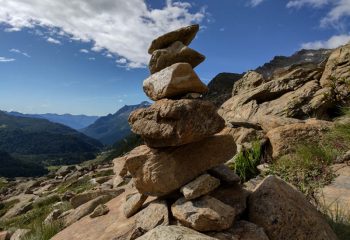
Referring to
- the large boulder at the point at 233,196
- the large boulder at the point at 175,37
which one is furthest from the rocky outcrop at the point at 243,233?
the large boulder at the point at 175,37

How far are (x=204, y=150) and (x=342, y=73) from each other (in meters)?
20.9

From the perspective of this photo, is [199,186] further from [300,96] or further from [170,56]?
[300,96]

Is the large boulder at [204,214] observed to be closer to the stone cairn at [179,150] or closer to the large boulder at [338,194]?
the stone cairn at [179,150]

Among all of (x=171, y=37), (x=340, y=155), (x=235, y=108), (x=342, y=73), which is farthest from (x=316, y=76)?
(x=171, y=37)

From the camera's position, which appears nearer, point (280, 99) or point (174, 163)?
point (174, 163)

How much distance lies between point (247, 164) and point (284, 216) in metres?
6.56

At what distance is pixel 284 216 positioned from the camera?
8.70 meters

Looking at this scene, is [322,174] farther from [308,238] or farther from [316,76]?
[316,76]

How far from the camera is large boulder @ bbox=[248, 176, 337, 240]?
851cm

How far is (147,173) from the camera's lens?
9.45 meters

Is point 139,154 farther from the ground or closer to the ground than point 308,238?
farther from the ground

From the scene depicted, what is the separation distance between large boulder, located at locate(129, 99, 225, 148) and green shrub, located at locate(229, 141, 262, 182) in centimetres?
626

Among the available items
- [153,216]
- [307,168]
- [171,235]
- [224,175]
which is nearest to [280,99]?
[307,168]

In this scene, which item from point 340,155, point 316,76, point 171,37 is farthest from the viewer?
point 316,76
